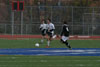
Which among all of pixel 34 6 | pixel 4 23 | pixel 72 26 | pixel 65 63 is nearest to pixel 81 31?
pixel 72 26

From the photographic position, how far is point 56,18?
3872 centimetres

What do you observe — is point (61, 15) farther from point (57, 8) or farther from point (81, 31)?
point (81, 31)

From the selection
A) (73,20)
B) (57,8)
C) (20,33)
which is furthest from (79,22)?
(20,33)

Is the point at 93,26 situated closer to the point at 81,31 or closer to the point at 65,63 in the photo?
the point at 81,31

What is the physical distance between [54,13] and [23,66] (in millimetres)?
A: 27352

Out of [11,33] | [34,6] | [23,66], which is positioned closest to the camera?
[23,66]

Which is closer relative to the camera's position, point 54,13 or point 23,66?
point 23,66

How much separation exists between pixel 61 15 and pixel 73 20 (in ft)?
6.12

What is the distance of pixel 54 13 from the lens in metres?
39.2

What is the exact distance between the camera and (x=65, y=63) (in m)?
13.1

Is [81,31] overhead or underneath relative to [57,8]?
underneath

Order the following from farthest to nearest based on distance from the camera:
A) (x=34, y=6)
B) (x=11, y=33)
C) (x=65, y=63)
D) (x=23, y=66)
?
1. (x=34, y=6)
2. (x=11, y=33)
3. (x=65, y=63)
4. (x=23, y=66)

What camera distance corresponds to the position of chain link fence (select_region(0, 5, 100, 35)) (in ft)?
122

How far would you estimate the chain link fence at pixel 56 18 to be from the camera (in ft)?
122
